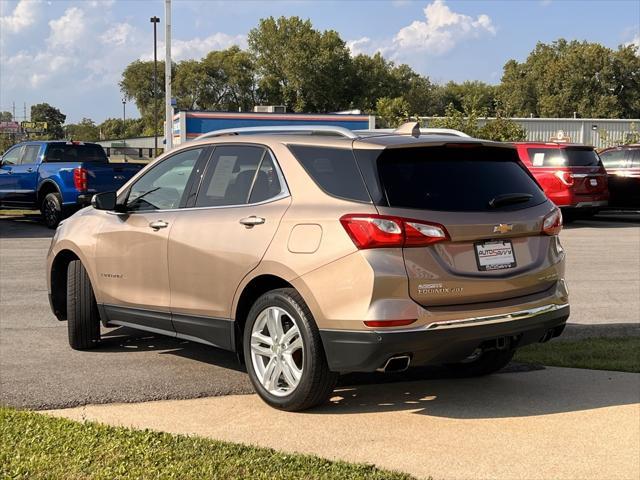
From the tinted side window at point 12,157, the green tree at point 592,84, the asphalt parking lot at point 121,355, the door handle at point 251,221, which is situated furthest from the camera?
the green tree at point 592,84

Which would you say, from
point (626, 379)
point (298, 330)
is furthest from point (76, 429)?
point (626, 379)

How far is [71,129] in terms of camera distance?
5335 inches

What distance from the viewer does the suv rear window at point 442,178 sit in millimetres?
4527

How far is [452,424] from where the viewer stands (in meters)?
4.73

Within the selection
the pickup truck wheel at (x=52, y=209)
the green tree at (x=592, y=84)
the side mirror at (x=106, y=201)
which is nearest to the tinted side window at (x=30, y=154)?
the pickup truck wheel at (x=52, y=209)

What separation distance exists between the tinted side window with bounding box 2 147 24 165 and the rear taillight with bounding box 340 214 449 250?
16.3 meters

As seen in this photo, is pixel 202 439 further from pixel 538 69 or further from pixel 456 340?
pixel 538 69

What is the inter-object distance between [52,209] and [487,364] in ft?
44.8

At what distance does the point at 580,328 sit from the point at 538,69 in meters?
103

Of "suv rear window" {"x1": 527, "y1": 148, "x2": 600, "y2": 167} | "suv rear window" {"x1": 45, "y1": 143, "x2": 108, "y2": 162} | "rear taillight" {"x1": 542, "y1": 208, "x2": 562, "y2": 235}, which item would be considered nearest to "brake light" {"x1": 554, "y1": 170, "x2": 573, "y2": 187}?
"suv rear window" {"x1": 527, "y1": 148, "x2": 600, "y2": 167}

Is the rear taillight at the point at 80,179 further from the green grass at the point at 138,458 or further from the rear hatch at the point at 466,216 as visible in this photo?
the rear hatch at the point at 466,216

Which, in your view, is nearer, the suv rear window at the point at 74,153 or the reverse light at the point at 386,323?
the reverse light at the point at 386,323

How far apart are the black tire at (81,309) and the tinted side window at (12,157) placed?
1357cm

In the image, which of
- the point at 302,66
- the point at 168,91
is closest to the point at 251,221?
the point at 168,91
